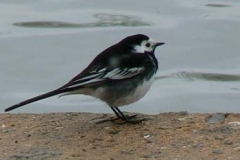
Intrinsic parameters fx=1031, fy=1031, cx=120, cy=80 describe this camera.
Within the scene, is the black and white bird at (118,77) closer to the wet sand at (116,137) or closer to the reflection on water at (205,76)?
the wet sand at (116,137)

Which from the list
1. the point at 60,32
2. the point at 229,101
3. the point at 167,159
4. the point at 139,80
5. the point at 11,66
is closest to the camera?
the point at 167,159

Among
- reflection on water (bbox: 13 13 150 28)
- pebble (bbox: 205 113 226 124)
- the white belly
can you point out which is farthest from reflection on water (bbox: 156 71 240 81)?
the white belly

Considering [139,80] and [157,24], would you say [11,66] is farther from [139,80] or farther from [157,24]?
[139,80]

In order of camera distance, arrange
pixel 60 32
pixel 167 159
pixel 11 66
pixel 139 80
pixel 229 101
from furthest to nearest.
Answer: pixel 60 32 < pixel 11 66 < pixel 229 101 < pixel 139 80 < pixel 167 159

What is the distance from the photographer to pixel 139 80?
7.57m

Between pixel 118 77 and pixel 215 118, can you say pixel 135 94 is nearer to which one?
pixel 118 77

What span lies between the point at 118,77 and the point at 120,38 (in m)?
4.35

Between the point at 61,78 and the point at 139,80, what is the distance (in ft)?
10.8

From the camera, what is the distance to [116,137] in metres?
7.30

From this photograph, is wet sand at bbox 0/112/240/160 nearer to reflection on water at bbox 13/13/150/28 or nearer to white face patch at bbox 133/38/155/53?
white face patch at bbox 133/38/155/53

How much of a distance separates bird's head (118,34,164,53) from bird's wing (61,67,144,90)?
0.23m

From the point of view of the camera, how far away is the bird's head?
7758mm

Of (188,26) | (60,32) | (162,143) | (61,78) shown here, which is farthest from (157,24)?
(162,143)

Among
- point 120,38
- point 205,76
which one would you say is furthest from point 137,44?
point 120,38
